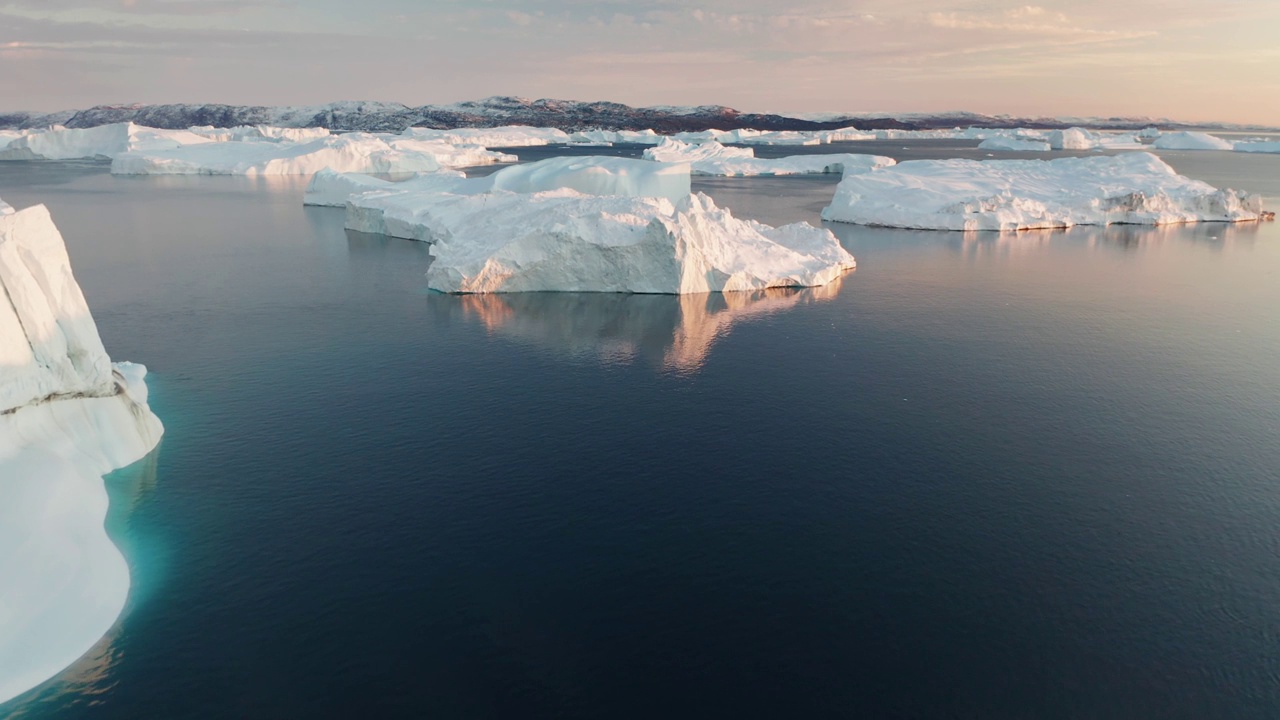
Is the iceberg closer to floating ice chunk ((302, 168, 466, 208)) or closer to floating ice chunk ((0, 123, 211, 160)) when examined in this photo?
floating ice chunk ((302, 168, 466, 208))

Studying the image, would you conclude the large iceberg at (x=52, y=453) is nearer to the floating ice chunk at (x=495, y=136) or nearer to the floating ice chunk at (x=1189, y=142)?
the floating ice chunk at (x=495, y=136)

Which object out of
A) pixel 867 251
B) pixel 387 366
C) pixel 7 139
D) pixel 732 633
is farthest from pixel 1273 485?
pixel 7 139

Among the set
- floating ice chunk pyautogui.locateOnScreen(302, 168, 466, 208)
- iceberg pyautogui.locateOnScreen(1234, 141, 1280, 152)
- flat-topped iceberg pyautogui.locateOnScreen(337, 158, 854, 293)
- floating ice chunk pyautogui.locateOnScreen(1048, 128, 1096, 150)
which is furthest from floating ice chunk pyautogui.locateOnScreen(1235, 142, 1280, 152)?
floating ice chunk pyautogui.locateOnScreen(302, 168, 466, 208)

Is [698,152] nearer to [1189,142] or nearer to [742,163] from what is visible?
[742,163]

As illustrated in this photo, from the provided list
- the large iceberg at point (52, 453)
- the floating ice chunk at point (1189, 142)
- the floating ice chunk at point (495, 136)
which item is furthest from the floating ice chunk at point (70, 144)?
the floating ice chunk at point (1189, 142)

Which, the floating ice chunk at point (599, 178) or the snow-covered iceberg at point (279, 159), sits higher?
the snow-covered iceberg at point (279, 159)
